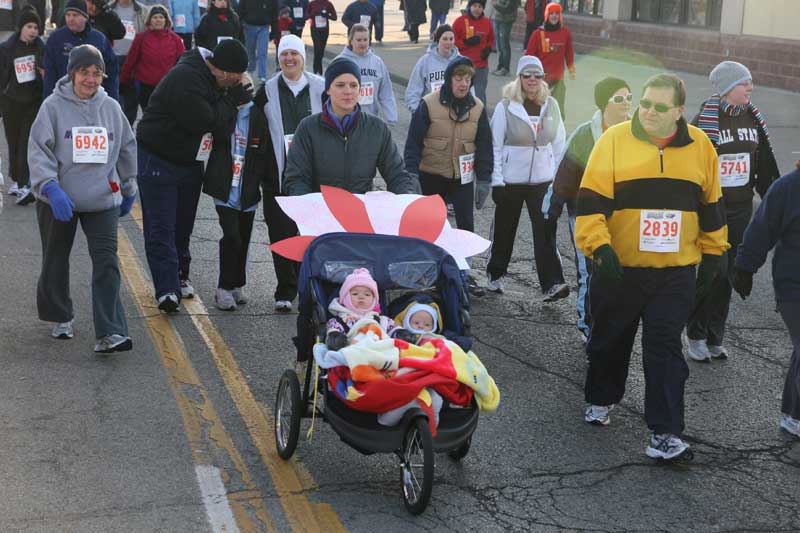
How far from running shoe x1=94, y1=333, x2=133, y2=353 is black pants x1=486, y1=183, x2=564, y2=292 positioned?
3.27 metres

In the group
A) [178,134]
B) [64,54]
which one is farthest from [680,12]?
[178,134]

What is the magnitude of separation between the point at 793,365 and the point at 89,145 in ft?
14.6

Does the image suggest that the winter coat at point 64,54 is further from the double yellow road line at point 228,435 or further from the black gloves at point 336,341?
the black gloves at point 336,341

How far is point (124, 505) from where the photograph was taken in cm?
586

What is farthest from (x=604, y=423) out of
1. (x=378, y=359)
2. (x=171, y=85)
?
(x=171, y=85)

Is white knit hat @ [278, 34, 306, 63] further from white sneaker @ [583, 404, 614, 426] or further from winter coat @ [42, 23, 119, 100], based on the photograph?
winter coat @ [42, 23, 119, 100]

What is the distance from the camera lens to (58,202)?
7848 millimetres

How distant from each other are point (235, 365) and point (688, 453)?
292cm

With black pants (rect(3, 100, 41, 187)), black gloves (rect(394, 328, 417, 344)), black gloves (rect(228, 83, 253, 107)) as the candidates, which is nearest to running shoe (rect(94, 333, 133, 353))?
black gloves (rect(228, 83, 253, 107))

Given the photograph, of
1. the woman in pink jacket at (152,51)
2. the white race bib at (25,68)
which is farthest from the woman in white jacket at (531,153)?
the woman in pink jacket at (152,51)

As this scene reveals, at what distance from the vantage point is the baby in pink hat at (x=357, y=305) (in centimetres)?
637

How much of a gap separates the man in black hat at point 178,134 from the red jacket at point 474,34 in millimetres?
9794

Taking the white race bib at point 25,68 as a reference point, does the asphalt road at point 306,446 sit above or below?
below

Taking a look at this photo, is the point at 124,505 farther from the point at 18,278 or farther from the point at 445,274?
the point at 18,278
